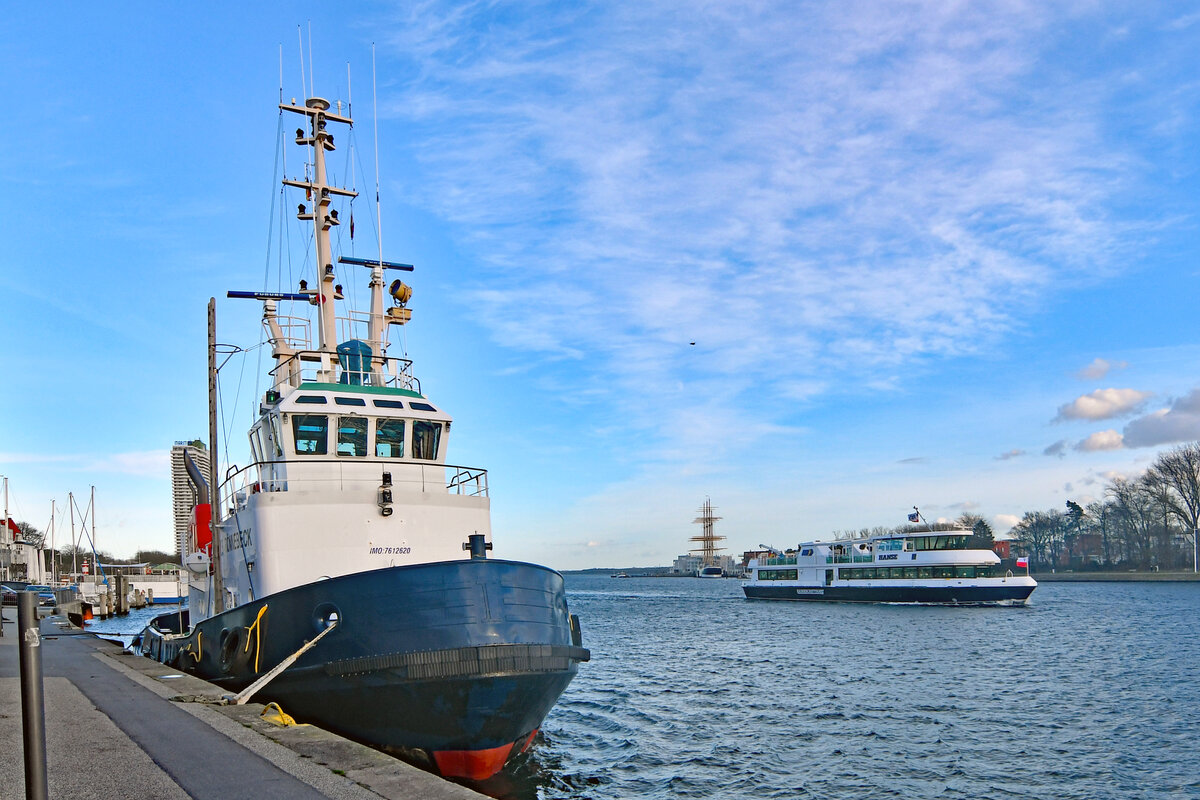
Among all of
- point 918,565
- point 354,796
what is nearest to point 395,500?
point 354,796

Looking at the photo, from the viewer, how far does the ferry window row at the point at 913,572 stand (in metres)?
61.2

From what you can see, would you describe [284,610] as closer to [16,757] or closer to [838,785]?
[16,757]

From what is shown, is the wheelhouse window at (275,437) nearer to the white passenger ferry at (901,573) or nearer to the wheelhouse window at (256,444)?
the wheelhouse window at (256,444)

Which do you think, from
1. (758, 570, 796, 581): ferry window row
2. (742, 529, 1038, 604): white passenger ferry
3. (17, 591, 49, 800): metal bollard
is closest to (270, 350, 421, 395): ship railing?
(17, 591, 49, 800): metal bollard

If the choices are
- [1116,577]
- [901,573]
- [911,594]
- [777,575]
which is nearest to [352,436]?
[911,594]

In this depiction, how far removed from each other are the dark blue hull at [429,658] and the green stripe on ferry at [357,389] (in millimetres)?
4404

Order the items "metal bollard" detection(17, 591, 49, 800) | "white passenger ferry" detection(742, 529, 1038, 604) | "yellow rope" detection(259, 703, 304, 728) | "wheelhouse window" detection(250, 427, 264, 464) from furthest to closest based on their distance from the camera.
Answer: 1. "white passenger ferry" detection(742, 529, 1038, 604)
2. "wheelhouse window" detection(250, 427, 264, 464)
3. "yellow rope" detection(259, 703, 304, 728)
4. "metal bollard" detection(17, 591, 49, 800)

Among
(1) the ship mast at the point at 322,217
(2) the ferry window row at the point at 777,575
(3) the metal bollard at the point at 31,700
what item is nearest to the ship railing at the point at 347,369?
(1) the ship mast at the point at 322,217

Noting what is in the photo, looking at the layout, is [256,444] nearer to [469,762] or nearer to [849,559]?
[469,762]

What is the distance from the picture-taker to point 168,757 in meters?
8.21

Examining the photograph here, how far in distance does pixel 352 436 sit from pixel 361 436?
0.16 meters

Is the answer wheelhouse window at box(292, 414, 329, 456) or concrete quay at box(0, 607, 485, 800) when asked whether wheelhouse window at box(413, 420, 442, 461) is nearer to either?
wheelhouse window at box(292, 414, 329, 456)

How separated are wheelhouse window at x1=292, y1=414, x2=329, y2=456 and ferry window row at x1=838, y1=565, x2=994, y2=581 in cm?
5784

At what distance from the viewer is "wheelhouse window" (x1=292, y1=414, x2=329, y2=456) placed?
14.8 meters
